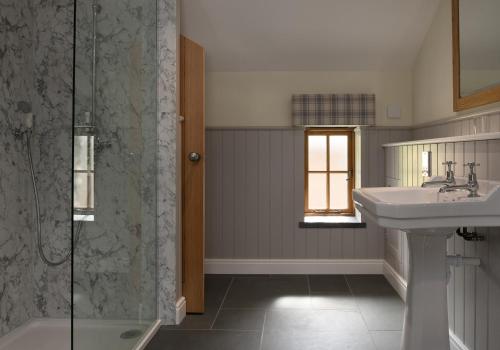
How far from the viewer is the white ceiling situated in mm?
3105

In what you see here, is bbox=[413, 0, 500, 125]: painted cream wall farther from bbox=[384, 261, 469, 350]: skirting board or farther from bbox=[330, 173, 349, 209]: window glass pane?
bbox=[384, 261, 469, 350]: skirting board

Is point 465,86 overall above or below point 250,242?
above

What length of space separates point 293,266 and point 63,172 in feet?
6.67

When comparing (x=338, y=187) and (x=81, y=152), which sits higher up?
(x=81, y=152)

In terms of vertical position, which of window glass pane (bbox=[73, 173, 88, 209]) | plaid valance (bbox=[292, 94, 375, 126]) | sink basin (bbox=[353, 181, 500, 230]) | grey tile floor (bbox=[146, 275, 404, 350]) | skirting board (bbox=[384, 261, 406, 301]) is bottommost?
grey tile floor (bbox=[146, 275, 404, 350])

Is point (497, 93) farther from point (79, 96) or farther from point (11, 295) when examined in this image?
point (11, 295)

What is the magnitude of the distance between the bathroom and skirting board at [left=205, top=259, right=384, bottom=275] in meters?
0.01

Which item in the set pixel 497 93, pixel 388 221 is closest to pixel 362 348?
pixel 388 221

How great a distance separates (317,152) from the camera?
12.6 feet

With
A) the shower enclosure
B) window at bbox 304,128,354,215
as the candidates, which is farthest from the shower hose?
window at bbox 304,128,354,215

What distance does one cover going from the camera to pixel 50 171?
2494 millimetres

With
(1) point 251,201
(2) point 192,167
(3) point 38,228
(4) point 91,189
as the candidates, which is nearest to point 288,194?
(1) point 251,201

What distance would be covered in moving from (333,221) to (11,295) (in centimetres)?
244

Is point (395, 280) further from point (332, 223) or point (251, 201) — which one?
point (251, 201)
